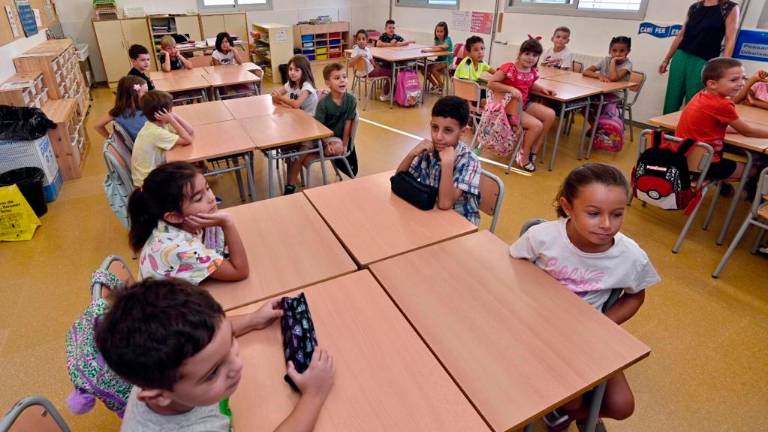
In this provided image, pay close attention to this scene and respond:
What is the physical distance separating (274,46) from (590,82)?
5.43 meters

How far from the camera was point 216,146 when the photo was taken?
103 inches

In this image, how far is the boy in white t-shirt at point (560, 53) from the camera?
4.96 metres

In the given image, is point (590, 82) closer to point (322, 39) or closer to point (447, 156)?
point (447, 156)

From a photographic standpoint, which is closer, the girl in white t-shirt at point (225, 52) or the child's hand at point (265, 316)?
the child's hand at point (265, 316)

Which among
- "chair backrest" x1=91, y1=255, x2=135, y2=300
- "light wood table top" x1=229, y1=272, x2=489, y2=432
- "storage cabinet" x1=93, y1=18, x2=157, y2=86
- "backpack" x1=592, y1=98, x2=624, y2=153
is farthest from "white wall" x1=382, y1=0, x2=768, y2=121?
"chair backrest" x1=91, y1=255, x2=135, y2=300

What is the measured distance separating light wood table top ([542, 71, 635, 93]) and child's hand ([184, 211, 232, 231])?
3.81m

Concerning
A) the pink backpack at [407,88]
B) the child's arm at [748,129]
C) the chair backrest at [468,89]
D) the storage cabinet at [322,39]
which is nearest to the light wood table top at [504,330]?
the child's arm at [748,129]

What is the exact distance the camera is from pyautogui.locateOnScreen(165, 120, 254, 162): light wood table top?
2.48 metres

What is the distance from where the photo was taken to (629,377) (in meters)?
1.92

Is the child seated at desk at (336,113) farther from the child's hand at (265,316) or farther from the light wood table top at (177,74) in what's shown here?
the light wood table top at (177,74)

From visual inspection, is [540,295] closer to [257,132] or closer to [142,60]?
[257,132]

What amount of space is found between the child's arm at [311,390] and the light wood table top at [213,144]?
178cm

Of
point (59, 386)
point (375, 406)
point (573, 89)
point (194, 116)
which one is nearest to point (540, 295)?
point (375, 406)

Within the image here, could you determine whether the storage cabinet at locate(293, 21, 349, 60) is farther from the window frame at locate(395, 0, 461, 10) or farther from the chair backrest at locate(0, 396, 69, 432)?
the chair backrest at locate(0, 396, 69, 432)
